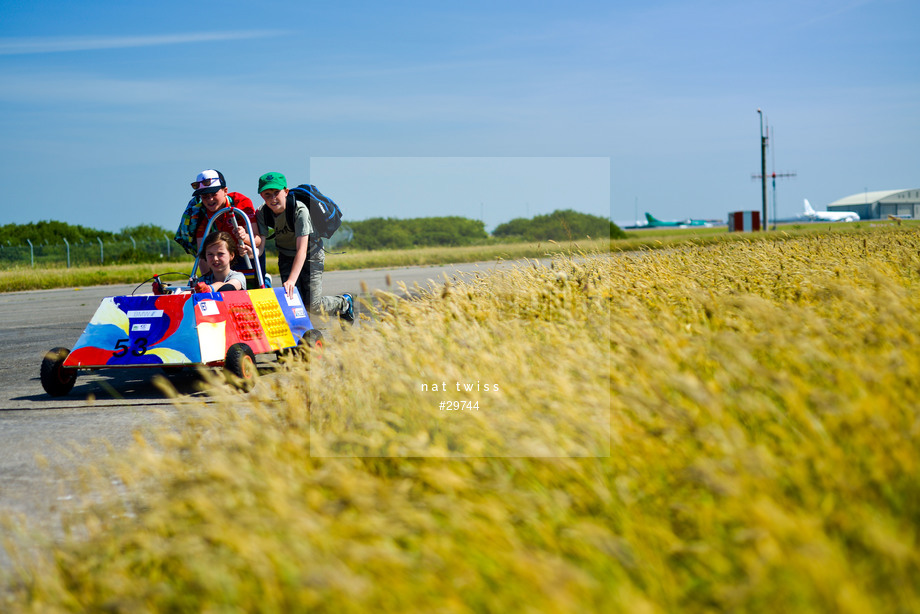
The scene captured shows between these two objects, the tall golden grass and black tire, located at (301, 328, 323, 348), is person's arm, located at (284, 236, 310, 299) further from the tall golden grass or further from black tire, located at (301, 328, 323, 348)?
the tall golden grass

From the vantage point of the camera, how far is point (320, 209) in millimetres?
8055

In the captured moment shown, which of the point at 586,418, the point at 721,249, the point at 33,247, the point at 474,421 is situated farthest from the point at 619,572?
→ the point at 33,247

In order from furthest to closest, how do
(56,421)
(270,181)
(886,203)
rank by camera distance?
(886,203) → (270,181) → (56,421)

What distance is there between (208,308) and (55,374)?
1.43 meters

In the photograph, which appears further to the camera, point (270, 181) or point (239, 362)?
point (270, 181)

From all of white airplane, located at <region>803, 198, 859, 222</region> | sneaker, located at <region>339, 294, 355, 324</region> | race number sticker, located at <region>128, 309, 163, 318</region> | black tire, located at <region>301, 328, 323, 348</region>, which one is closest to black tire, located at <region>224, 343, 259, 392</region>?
race number sticker, located at <region>128, 309, 163, 318</region>

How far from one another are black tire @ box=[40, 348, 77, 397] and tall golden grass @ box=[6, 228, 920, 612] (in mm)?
2996

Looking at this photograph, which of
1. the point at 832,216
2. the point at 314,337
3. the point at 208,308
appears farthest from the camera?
the point at 832,216

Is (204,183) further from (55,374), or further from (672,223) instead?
(672,223)

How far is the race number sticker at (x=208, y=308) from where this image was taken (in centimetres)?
665

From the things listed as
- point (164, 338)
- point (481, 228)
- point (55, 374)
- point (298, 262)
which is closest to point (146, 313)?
point (164, 338)

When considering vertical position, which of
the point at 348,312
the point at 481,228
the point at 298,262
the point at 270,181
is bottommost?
the point at 348,312

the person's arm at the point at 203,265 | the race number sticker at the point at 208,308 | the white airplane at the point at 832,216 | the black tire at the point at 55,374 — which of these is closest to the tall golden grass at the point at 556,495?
the race number sticker at the point at 208,308

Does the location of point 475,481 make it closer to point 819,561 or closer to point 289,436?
point 289,436
